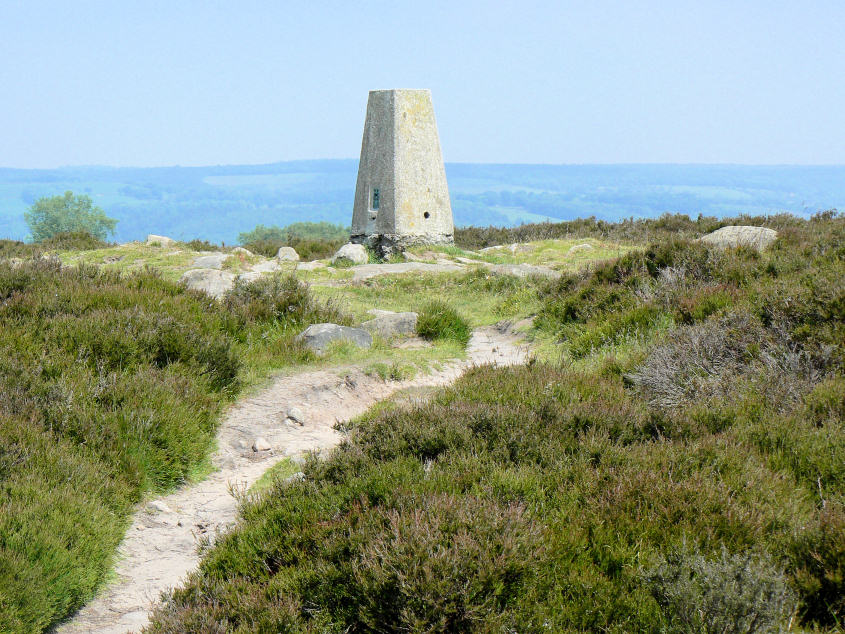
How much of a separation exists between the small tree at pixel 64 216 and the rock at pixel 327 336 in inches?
2538

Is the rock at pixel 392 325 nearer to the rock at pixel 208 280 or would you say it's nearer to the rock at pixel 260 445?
the rock at pixel 208 280

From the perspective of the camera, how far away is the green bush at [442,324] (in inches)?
404

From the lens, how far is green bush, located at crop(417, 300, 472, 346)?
33.7 feet

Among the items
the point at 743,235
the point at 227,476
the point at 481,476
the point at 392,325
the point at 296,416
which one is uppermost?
the point at 743,235

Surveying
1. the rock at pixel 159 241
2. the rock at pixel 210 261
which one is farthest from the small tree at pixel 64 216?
the rock at pixel 210 261

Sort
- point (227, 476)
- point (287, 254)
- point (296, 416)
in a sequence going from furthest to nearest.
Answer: point (287, 254) → point (296, 416) → point (227, 476)

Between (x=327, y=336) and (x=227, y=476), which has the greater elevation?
(x=327, y=336)

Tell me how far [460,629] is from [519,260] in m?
17.1

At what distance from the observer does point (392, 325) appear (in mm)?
10336

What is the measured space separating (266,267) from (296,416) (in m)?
11.6

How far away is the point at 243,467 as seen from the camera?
581cm

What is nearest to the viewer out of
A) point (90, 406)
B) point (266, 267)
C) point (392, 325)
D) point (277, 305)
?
point (90, 406)

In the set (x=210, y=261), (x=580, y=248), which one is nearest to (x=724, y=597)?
(x=210, y=261)

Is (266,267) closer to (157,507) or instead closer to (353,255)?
(353,255)
